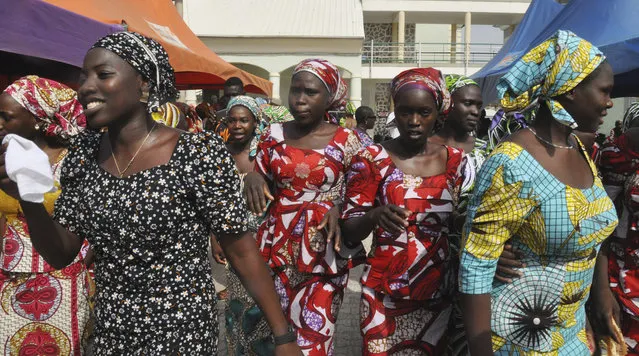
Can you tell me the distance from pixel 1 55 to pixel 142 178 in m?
3.69

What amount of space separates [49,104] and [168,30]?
3.82 metres

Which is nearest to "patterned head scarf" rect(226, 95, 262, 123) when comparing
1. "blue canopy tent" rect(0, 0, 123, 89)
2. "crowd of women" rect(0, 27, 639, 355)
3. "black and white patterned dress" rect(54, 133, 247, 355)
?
"blue canopy tent" rect(0, 0, 123, 89)

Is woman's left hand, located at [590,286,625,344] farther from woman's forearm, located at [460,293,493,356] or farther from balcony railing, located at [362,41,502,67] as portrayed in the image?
balcony railing, located at [362,41,502,67]

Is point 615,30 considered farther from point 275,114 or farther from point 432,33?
point 432,33

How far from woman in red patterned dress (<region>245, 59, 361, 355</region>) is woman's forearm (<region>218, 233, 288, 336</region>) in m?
0.86

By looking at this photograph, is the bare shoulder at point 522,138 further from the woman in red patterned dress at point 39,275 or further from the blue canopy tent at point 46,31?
the blue canopy tent at point 46,31

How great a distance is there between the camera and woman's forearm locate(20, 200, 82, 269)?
1.69m

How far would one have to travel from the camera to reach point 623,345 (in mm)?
2477

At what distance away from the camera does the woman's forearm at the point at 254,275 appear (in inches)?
75.5

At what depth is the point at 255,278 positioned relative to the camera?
1942 mm

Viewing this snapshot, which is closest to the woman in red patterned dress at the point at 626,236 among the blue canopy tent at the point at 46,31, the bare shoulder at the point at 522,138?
the bare shoulder at the point at 522,138

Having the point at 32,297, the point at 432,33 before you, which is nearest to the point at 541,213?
the point at 32,297

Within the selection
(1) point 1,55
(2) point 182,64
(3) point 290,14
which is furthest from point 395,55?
(1) point 1,55

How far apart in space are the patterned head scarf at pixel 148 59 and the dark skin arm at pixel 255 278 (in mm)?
581
